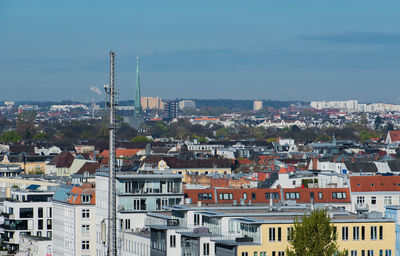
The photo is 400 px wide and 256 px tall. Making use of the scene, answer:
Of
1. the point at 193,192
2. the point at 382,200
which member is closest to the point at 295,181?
the point at 382,200

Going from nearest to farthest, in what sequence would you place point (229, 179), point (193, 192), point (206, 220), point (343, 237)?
point (343, 237)
point (206, 220)
point (193, 192)
point (229, 179)

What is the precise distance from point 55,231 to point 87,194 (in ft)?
27.2

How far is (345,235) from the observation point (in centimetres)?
5531

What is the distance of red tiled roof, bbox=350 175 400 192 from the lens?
81.8 metres

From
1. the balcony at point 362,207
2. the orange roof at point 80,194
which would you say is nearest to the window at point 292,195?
the balcony at point 362,207

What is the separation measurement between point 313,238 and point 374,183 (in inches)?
1343

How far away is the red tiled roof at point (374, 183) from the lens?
268ft

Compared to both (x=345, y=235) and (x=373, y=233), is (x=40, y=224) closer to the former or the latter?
(x=345, y=235)

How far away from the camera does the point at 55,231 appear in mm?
85562

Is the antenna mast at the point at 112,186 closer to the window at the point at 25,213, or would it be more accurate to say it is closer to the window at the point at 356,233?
the window at the point at 356,233

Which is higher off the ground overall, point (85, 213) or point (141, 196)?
point (141, 196)

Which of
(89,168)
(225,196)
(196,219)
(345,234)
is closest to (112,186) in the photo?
(345,234)

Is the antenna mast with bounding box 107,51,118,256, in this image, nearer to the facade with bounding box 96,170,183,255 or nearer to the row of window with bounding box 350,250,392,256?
the row of window with bounding box 350,250,392,256

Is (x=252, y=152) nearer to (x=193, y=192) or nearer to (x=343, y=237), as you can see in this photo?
(x=193, y=192)
